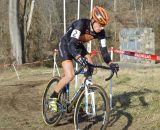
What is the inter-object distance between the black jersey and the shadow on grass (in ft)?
4.67

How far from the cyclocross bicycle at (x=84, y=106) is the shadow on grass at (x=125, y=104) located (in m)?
0.51

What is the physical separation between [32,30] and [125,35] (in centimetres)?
877

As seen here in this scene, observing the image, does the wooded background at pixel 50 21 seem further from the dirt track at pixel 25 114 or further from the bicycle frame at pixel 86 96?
the bicycle frame at pixel 86 96

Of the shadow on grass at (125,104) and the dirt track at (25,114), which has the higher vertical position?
the shadow on grass at (125,104)

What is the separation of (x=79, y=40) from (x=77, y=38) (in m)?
0.38

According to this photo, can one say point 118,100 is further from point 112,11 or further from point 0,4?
point 112,11

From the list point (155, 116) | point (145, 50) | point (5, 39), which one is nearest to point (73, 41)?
point (155, 116)

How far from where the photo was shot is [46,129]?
307 inches

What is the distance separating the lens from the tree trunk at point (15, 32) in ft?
83.8

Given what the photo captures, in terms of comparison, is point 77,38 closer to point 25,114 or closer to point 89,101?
point 89,101

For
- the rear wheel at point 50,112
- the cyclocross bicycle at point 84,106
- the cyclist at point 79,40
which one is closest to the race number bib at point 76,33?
the cyclist at point 79,40

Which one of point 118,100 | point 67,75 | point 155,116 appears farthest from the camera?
point 118,100

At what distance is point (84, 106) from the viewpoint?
7.40m

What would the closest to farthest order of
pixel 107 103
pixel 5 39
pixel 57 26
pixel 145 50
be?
pixel 107 103 → pixel 145 50 → pixel 5 39 → pixel 57 26
